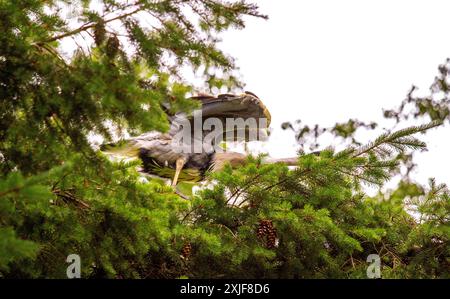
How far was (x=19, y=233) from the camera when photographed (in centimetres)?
323

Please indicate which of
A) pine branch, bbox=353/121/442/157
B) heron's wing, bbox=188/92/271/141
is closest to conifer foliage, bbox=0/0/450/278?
pine branch, bbox=353/121/442/157

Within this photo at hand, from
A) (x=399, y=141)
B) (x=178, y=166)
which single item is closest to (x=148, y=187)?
(x=399, y=141)

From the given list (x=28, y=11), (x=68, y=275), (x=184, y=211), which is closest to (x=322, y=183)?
(x=184, y=211)

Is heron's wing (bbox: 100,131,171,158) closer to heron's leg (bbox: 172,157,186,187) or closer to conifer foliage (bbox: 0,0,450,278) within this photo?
heron's leg (bbox: 172,157,186,187)

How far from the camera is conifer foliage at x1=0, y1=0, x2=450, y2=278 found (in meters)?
2.86

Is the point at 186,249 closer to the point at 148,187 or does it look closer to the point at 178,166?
the point at 148,187

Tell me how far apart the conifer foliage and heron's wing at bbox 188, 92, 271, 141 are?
1517mm

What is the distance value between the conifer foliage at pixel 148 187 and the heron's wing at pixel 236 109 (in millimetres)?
1517

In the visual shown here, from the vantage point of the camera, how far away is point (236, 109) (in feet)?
19.1

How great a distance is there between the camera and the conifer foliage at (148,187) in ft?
9.39

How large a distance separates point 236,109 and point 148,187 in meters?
2.39

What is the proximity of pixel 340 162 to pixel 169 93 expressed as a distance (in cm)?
149

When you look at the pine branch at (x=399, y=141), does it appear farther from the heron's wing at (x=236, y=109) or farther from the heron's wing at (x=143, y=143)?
the heron's wing at (x=143, y=143)

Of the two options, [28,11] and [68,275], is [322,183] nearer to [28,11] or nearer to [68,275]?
[68,275]
